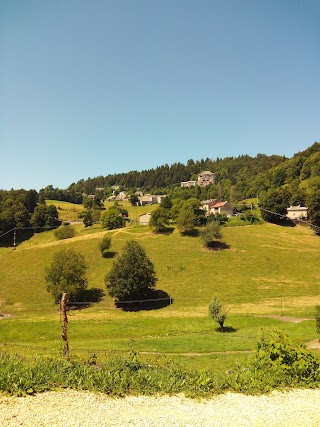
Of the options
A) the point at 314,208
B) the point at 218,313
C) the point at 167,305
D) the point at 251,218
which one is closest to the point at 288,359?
the point at 218,313

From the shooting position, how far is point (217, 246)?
77562 mm

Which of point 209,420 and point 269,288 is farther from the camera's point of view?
point 269,288

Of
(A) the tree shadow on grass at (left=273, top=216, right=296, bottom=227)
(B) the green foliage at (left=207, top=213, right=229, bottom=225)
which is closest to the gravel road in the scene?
(B) the green foliage at (left=207, top=213, right=229, bottom=225)

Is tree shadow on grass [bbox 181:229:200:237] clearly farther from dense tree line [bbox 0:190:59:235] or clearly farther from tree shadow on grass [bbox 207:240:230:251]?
dense tree line [bbox 0:190:59:235]

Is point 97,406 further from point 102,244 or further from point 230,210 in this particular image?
point 230,210

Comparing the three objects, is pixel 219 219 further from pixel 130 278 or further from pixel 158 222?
pixel 130 278

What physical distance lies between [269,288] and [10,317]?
45246mm

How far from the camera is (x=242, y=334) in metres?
35.2

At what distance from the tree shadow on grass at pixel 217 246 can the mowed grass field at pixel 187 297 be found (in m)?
1.74

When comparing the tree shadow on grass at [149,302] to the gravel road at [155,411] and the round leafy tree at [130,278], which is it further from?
the gravel road at [155,411]

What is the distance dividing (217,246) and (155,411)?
69282 millimetres

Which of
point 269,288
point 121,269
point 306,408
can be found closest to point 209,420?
point 306,408

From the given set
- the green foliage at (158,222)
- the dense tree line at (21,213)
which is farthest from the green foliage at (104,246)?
the dense tree line at (21,213)

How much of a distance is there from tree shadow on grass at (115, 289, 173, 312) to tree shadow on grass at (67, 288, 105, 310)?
4.76 m
